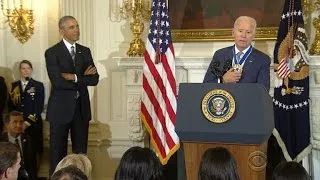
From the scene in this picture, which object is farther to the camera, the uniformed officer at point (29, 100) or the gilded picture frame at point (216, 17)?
the uniformed officer at point (29, 100)

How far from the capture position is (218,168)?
8.46ft

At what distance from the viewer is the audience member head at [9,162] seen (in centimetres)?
267

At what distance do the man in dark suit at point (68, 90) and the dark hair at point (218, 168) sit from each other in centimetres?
260

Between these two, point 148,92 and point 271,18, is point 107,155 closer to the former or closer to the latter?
point 148,92

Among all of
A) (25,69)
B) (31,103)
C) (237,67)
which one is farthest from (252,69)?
(25,69)

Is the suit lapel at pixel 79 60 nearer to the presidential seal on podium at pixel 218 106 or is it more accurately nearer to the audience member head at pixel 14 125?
the audience member head at pixel 14 125

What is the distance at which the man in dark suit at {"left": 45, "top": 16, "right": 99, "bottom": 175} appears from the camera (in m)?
5.00

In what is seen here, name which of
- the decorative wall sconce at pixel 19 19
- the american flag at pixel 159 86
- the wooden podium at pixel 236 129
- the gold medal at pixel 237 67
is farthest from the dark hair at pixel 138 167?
the decorative wall sconce at pixel 19 19

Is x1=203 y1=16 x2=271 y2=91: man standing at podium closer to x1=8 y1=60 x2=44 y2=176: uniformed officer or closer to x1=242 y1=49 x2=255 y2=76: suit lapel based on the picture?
x1=242 y1=49 x2=255 y2=76: suit lapel

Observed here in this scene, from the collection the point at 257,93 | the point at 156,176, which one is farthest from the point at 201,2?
A: the point at 156,176

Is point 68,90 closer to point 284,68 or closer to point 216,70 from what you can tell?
point 216,70

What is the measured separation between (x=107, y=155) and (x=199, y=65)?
158cm

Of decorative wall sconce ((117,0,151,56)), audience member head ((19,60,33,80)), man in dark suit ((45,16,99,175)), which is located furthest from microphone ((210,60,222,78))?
audience member head ((19,60,33,80))

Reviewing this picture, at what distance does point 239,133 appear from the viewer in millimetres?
3354
